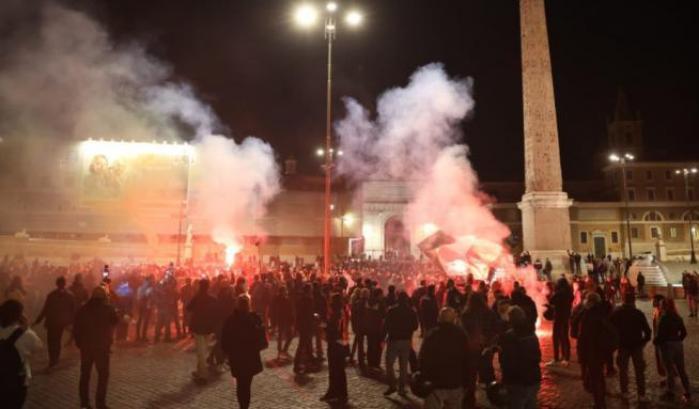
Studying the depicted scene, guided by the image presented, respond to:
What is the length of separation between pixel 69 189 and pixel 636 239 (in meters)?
54.6

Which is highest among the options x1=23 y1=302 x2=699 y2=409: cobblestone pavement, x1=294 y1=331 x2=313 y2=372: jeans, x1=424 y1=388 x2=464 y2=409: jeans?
x1=424 y1=388 x2=464 y2=409: jeans

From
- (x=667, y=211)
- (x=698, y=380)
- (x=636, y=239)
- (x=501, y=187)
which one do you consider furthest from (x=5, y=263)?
(x=667, y=211)

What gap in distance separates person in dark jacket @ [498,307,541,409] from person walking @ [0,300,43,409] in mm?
4214

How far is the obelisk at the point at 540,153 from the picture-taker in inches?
776

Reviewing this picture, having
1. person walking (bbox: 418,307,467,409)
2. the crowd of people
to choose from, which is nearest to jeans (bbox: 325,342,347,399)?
the crowd of people

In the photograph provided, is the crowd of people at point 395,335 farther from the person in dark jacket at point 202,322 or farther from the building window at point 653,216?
the building window at point 653,216

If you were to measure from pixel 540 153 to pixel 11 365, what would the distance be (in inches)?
783

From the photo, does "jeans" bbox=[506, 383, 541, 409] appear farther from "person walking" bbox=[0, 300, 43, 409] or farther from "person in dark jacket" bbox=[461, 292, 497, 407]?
"person walking" bbox=[0, 300, 43, 409]

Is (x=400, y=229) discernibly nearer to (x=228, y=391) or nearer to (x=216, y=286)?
(x=216, y=286)

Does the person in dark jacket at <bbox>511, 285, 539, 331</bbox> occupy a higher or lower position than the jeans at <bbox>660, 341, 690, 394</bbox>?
higher

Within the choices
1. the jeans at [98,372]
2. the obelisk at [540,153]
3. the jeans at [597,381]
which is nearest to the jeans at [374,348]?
the jeans at [597,381]

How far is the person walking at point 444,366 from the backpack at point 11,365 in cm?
355

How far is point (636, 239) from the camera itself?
167 ft

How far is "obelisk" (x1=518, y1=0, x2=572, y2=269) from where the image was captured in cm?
1970
